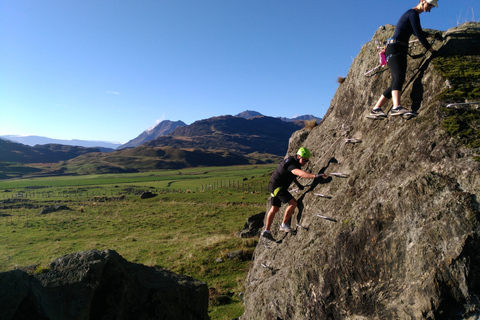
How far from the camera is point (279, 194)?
34.6ft

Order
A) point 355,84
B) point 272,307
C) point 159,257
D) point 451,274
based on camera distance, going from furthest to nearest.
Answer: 1. point 159,257
2. point 355,84
3. point 272,307
4. point 451,274

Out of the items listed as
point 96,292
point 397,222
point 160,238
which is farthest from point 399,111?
point 160,238

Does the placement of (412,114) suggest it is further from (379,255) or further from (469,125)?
(379,255)

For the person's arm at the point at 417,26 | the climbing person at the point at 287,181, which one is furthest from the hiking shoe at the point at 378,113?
the climbing person at the point at 287,181

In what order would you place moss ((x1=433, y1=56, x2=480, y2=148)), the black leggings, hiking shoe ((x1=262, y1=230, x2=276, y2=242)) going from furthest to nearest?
hiking shoe ((x1=262, y1=230, x2=276, y2=242)) < the black leggings < moss ((x1=433, y1=56, x2=480, y2=148))

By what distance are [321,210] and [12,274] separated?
321 inches

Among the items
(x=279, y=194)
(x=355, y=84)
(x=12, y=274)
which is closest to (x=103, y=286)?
(x=12, y=274)

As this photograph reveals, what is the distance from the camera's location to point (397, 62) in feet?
25.5

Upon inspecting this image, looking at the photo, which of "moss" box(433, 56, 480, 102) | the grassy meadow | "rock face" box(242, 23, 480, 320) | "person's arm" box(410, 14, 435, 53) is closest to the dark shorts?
"rock face" box(242, 23, 480, 320)

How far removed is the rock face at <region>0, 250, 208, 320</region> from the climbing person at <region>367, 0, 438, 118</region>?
26.7 feet

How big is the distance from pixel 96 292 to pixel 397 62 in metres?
10.1

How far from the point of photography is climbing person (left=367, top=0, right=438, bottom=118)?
7.38 meters

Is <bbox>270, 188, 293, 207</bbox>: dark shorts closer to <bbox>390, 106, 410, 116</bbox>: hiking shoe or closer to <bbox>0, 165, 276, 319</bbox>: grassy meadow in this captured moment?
<bbox>390, 106, 410, 116</bbox>: hiking shoe

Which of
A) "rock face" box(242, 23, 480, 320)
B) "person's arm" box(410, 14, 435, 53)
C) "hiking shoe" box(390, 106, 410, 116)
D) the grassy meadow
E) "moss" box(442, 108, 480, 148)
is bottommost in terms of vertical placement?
the grassy meadow
